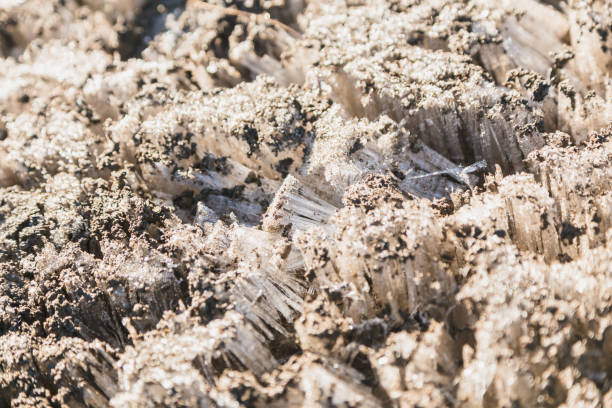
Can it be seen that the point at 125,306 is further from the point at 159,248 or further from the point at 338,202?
the point at 338,202

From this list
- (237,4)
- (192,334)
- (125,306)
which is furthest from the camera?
(237,4)

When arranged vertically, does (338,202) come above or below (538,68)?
below

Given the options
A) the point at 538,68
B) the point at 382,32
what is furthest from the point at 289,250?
the point at 538,68

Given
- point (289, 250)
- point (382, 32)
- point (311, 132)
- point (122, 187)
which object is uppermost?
point (382, 32)

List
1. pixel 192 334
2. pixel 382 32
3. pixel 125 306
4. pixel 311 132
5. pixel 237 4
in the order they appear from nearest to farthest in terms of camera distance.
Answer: pixel 192 334 < pixel 125 306 < pixel 311 132 < pixel 382 32 < pixel 237 4

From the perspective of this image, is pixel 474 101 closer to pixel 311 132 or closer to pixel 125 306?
pixel 311 132

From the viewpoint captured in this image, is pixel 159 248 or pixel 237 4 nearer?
pixel 159 248
